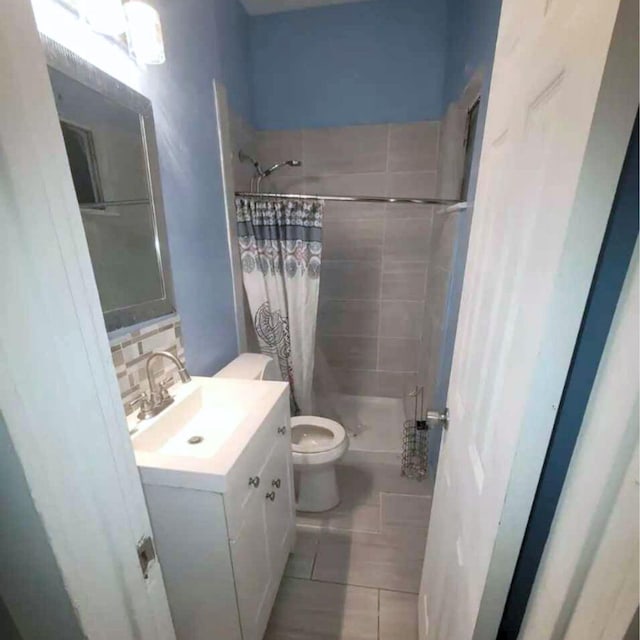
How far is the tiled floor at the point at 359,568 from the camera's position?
50.1 inches

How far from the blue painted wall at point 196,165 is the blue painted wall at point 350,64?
36cm

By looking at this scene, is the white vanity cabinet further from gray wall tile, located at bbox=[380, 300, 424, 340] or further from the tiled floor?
gray wall tile, located at bbox=[380, 300, 424, 340]

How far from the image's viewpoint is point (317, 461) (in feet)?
5.43

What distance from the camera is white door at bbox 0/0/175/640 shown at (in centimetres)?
34

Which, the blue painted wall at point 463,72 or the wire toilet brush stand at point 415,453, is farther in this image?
the wire toilet brush stand at point 415,453

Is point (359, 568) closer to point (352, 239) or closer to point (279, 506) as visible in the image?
point (279, 506)

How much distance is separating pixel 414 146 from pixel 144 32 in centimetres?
173

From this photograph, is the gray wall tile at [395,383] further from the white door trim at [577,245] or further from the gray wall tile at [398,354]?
the white door trim at [577,245]

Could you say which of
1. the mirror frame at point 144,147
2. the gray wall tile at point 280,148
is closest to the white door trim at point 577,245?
the mirror frame at point 144,147

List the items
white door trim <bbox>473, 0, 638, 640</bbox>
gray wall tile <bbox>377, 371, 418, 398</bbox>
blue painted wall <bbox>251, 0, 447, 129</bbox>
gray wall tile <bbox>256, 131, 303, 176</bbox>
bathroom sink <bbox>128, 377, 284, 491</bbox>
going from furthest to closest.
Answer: gray wall tile <bbox>377, 371, 418, 398</bbox> < gray wall tile <bbox>256, 131, 303, 176</bbox> < blue painted wall <bbox>251, 0, 447, 129</bbox> < bathroom sink <bbox>128, 377, 284, 491</bbox> < white door trim <bbox>473, 0, 638, 640</bbox>

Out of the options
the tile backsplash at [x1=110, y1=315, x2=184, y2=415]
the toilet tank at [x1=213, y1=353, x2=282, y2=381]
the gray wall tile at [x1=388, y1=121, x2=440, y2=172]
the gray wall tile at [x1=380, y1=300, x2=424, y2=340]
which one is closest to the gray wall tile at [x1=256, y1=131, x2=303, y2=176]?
the gray wall tile at [x1=388, y1=121, x2=440, y2=172]

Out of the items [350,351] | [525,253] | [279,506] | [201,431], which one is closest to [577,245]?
[525,253]

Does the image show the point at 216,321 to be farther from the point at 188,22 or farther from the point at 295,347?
the point at 188,22

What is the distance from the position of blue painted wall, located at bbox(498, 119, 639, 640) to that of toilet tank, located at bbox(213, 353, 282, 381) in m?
1.24
